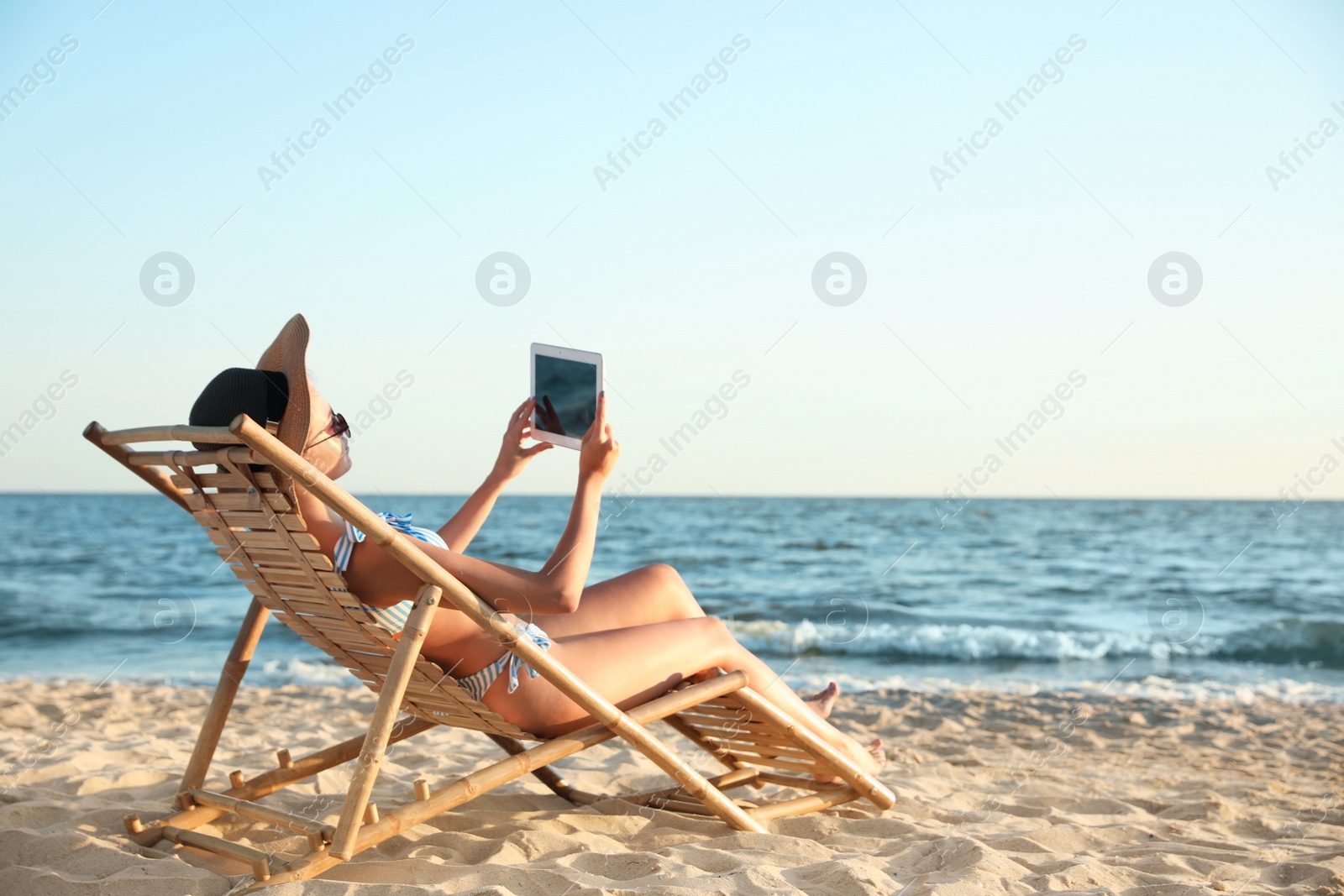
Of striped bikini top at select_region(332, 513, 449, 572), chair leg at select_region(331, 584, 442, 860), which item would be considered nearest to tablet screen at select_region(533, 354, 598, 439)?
striped bikini top at select_region(332, 513, 449, 572)

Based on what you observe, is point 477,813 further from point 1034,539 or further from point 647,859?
point 1034,539

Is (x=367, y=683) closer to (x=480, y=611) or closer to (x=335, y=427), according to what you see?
(x=480, y=611)

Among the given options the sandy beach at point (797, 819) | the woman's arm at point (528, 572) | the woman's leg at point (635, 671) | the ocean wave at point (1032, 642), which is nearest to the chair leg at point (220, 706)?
the sandy beach at point (797, 819)

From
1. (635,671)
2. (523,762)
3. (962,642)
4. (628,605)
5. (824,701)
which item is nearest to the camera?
(523,762)

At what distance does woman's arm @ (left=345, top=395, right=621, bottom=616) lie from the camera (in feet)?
7.64

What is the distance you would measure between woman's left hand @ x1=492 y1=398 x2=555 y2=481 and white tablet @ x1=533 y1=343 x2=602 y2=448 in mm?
171

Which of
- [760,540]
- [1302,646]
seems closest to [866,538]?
[760,540]

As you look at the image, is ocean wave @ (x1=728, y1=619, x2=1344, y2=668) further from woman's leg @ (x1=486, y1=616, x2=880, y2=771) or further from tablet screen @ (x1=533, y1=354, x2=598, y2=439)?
tablet screen @ (x1=533, y1=354, x2=598, y2=439)

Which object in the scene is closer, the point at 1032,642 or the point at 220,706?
the point at 220,706

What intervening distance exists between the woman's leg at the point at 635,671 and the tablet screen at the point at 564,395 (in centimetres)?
61

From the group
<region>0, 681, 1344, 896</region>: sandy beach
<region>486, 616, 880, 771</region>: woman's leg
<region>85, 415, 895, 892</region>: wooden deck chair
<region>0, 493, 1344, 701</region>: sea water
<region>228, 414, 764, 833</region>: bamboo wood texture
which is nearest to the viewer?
<region>228, 414, 764, 833</region>: bamboo wood texture

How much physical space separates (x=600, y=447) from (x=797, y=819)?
1556 mm

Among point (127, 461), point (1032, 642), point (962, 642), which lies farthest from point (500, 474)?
point (1032, 642)

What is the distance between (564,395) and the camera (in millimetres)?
2541
